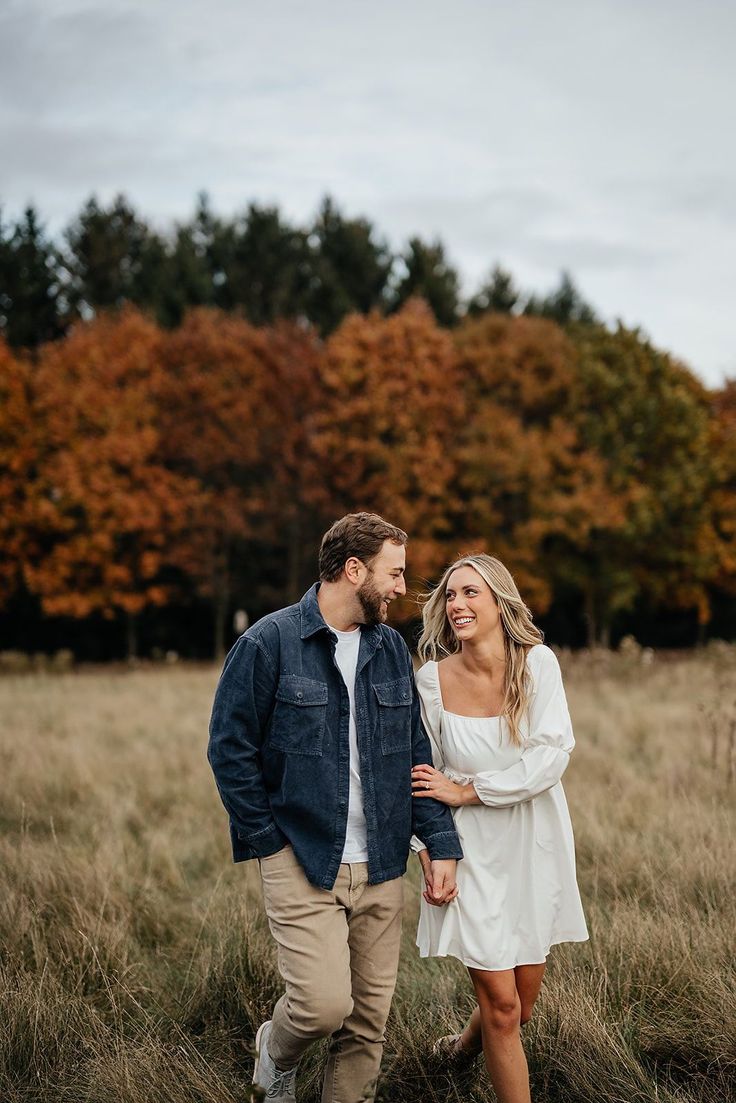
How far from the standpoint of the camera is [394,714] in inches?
127

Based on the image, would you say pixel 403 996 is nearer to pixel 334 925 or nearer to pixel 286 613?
pixel 334 925

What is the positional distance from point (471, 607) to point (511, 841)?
83cm

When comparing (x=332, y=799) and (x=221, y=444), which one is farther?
(x=221, y=444)

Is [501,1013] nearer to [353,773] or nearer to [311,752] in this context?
[353,773]

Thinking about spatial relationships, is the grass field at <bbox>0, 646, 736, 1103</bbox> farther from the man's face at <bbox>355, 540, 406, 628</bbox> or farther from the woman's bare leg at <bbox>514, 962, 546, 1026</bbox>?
the man's face at <bbox>355, 540, 406, 628</bbox>

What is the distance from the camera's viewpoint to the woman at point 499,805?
3082 millimetres

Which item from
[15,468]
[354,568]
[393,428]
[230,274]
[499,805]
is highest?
[230,274]

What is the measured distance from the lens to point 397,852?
3186mm

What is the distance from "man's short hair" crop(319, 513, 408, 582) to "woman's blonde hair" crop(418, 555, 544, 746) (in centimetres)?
40

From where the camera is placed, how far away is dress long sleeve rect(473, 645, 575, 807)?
10.3ft

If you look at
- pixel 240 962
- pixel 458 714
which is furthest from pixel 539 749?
pixel 240 962

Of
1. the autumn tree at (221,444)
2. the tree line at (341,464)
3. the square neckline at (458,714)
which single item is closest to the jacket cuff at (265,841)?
the square neckline at (458,714)

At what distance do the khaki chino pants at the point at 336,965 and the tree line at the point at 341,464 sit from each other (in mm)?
19384

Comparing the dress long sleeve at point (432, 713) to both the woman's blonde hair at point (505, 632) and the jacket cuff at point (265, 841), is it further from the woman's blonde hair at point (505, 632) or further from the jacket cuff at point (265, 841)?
the jacket cuff at point (265, 841)
